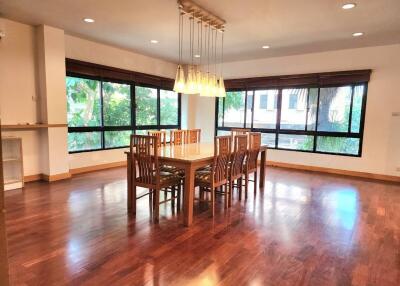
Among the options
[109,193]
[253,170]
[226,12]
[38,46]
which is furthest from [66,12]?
[253,170]

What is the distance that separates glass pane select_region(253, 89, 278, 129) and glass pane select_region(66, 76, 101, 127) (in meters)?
3.94

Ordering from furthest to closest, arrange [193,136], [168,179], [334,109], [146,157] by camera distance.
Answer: [334,109], [193,136], [168,179], [146,157]

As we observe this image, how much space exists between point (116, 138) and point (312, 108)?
15.4ft

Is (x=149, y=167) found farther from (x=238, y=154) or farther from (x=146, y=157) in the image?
(x=238, y=154)

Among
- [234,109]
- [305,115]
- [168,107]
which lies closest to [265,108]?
[234,109]

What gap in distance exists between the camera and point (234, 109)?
24.2 ft

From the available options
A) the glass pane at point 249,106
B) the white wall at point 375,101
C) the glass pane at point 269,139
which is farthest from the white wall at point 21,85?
the white wall at point 375,101

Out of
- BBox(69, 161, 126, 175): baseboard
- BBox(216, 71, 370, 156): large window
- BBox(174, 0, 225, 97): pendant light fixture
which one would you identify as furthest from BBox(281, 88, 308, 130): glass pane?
BBox(69, 161, 126, 175): baseboard

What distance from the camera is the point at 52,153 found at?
4.78 metres

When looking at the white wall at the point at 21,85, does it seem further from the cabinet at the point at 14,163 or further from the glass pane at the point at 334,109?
the glass pane at the point at 334,109

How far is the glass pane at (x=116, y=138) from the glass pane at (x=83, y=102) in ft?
1.25

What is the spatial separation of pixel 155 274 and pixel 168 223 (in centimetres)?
99

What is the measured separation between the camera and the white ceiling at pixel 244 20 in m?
3.45

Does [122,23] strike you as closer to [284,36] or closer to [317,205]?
[284,36]
